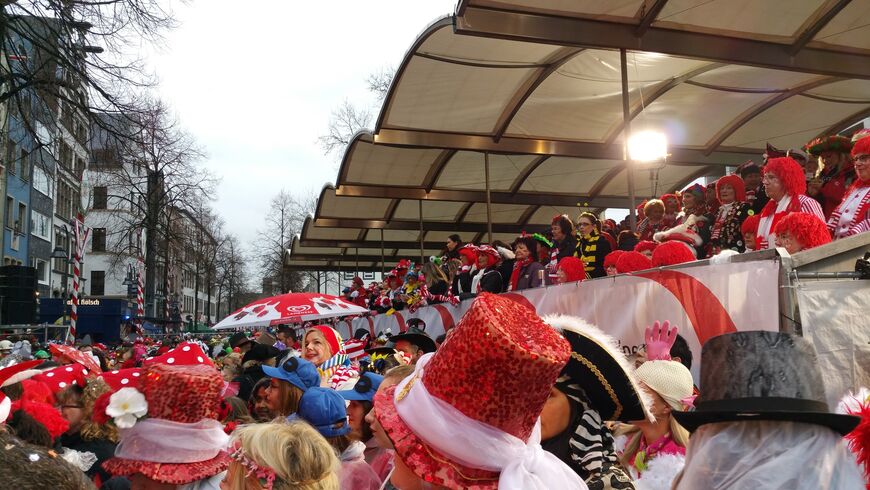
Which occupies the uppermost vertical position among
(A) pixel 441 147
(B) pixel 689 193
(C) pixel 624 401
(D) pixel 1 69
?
(D) pixel 1 69

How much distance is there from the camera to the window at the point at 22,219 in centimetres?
4053

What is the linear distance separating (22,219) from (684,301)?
142ft

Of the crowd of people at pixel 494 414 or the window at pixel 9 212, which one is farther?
the window at pixel 9 212

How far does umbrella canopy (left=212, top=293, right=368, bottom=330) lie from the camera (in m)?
12.8

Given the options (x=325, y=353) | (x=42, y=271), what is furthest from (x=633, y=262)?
(x=42, y=271)

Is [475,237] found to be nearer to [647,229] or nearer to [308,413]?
[647,229]

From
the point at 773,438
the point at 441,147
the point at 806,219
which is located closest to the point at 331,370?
the point at 806,219

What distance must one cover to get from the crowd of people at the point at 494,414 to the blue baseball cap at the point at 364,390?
0.01m

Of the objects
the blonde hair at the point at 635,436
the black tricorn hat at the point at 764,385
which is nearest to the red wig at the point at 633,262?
the blonde hair at the point at 635,436

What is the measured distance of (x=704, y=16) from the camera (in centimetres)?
978

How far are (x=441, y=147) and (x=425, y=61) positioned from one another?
120 inches

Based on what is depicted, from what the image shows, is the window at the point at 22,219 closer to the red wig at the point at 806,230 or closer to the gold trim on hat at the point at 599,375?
the red wig at the point at 806,230

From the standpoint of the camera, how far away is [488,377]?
76.2 inches

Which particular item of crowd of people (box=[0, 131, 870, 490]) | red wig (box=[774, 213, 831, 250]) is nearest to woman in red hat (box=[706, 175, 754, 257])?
crowd of people (box=[0, 131, 870, 490])
